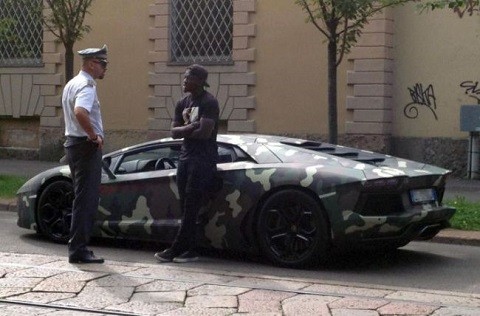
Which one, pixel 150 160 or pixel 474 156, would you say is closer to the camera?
pixel 150 160

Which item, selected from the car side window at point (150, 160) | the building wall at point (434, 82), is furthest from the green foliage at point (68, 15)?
the car side window at point (150, 160)

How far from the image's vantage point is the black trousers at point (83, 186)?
9.23 meters

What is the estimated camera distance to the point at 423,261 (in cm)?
998

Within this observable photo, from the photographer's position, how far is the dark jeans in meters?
9.46

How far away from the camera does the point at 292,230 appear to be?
9.38m

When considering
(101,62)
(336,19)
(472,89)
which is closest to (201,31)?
(472,89)

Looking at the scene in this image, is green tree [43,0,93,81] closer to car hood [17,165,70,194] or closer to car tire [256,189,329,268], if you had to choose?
car hood [17,165,70,194]

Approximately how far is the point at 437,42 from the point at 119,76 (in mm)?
6420

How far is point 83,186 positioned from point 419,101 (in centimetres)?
1072

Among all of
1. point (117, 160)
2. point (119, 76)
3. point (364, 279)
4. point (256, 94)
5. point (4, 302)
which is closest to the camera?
point (4, 302)

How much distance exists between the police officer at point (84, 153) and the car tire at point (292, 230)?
Answer: 1414 mm

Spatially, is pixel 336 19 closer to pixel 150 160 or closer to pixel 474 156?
pixel 474 156

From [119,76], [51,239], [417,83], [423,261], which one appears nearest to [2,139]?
[119,76]

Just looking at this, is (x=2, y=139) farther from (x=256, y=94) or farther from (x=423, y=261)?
(x=423, y=261)
